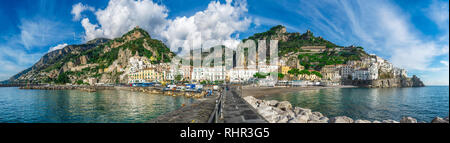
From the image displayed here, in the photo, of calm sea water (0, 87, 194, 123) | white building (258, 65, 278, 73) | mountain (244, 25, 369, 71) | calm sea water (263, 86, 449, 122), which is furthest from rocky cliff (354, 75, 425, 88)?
calm sea water (0, 87, 194, 123)

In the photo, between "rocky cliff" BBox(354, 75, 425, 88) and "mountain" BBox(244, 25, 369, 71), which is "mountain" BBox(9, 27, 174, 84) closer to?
"mountain" BBox(244, 25, 369, 71)

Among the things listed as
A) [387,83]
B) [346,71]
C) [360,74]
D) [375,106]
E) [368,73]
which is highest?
[346,71]

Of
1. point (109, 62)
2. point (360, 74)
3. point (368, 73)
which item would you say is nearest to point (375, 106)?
point (368, 73)

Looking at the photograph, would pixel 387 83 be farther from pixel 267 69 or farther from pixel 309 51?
pixel 309 51

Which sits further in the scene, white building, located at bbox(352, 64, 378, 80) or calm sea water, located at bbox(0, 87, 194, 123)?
white building, located at bbox(352, 64, 378, 80)

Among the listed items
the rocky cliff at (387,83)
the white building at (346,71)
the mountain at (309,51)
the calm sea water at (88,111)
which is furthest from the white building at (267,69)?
the calm sea water at (88,111)

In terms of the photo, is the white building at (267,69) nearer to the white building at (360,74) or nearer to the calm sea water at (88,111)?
the white building at (360,74)

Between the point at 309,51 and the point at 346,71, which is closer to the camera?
the point at 346,71

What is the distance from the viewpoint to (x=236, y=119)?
10.6 metres

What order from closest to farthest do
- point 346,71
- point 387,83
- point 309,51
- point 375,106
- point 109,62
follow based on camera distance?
1. point 375,106
2. point 387,83
3. point 346,71
4. point 109,62
5. point 309,51
